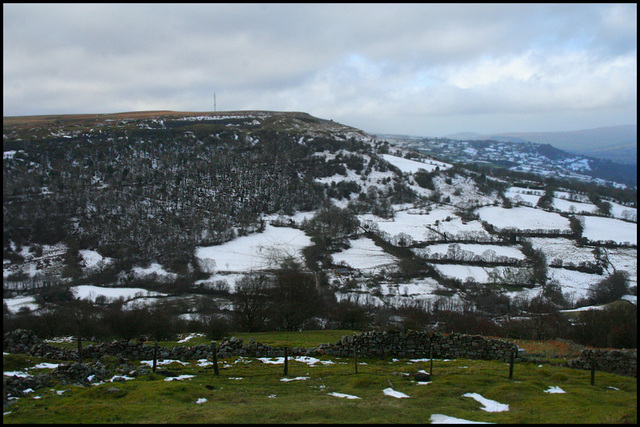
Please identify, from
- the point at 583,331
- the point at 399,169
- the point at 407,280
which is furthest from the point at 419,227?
the point at 583,331

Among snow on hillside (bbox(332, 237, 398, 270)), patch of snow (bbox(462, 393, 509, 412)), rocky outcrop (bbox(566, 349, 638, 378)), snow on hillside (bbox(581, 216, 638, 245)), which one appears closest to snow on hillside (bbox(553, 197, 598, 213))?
snow on hillside (bbox(581, 216, 638, 245))

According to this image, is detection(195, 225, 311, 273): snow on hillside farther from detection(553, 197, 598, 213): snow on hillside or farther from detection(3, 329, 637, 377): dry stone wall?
detection(553, 197, 598, 213): snow on hillside

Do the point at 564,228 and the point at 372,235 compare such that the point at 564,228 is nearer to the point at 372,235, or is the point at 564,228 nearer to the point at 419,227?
the point at 419,227

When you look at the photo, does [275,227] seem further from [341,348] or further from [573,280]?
[341,348]

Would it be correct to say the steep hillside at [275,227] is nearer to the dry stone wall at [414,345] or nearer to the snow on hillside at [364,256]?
the snow on hillside at [364,256]

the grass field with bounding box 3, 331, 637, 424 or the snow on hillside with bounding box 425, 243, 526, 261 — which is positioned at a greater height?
the grass field with bounding box 3, 331, 637, 424
